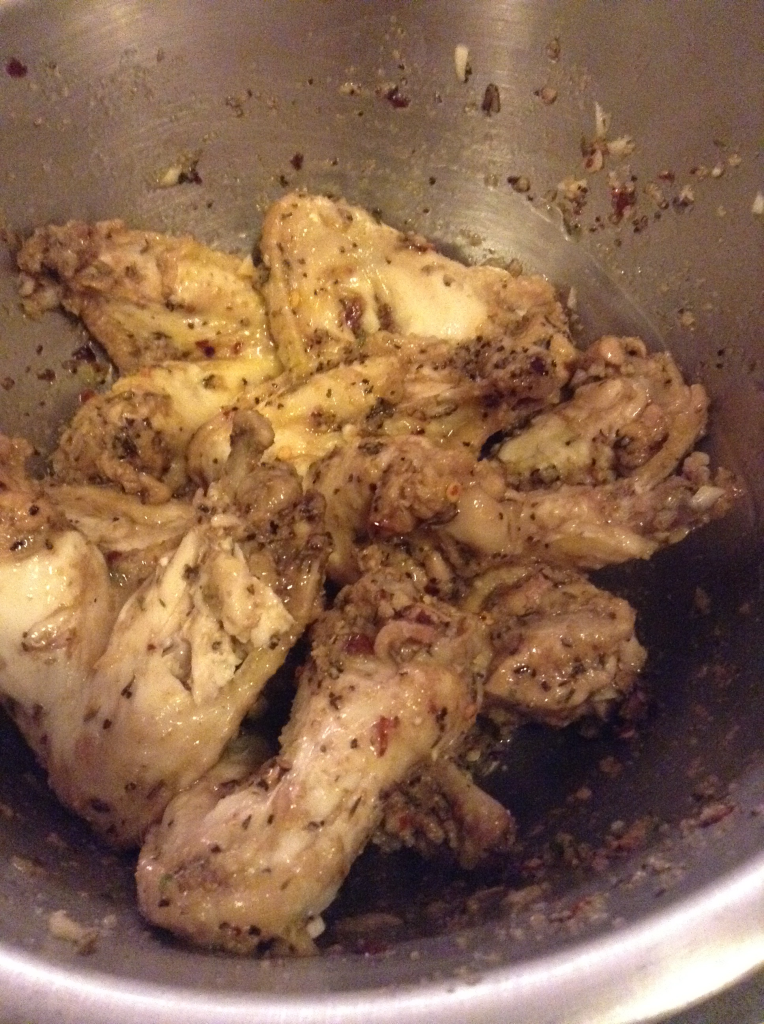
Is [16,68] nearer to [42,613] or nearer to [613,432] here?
[42,613]

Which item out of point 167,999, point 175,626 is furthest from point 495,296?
point 167,999

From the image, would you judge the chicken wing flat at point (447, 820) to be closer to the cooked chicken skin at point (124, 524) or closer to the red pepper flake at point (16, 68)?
the cooked chicken skin at point (124, 524)

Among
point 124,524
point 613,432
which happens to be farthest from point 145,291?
point 613,432

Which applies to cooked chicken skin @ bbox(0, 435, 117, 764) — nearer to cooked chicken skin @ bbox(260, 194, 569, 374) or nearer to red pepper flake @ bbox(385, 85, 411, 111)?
cooked chicken skin @ bbox(260, 194, 569, 374)

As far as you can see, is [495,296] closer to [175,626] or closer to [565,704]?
[565,704]

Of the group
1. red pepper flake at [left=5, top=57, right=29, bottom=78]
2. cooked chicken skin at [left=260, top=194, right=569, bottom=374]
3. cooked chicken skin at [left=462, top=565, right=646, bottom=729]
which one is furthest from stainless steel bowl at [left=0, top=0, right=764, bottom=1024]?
cooked chicken skin at [left=260, top=194, right=569, bottom=374]
